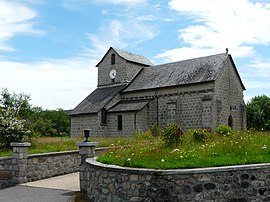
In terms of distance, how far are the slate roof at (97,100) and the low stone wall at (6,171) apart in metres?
20.5

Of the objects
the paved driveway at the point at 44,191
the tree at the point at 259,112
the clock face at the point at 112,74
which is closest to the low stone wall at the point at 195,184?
the paved driveway at the point at 44,191

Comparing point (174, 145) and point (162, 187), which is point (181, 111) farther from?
point (162, 187)

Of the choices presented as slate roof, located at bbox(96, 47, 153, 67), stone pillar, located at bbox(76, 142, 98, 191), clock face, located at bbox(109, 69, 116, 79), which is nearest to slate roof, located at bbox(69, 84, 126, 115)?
clock face, located at bbox(109, 69, 116, 79)

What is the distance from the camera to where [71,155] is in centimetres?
1403

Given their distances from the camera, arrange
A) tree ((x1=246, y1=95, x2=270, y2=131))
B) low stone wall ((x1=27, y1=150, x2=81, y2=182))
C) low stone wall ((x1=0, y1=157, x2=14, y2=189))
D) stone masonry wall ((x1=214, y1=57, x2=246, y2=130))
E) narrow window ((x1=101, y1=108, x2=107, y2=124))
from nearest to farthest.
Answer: low stone wall ((x1=0, y1=157, x2=14, y2=189))
low stone wall ((x1=27, y1=150, x2=81, y2=182))
stone masonry wall ((x1=214, y1=57, x2=246, y2=130))
narrow window ((x1=101, y1=108, x2=107, y2=124))
tree ((x1=246, y1=95, x2=270, y2=131))

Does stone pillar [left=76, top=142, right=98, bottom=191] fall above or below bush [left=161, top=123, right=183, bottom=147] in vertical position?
below

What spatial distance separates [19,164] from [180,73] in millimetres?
21373

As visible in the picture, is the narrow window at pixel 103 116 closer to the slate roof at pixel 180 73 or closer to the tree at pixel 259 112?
the slate roof at pixel 180 73

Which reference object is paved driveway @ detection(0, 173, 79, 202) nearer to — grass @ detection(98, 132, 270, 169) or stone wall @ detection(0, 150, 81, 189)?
stone wall @ detection(0, 150, 81, 189)

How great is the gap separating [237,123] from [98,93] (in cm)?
1652

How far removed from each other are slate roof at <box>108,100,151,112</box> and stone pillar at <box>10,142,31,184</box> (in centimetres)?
1861

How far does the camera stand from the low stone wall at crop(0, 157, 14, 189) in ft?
38.8

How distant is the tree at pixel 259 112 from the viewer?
48763mm

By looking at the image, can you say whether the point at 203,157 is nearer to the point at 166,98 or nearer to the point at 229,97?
the point at 229,97
